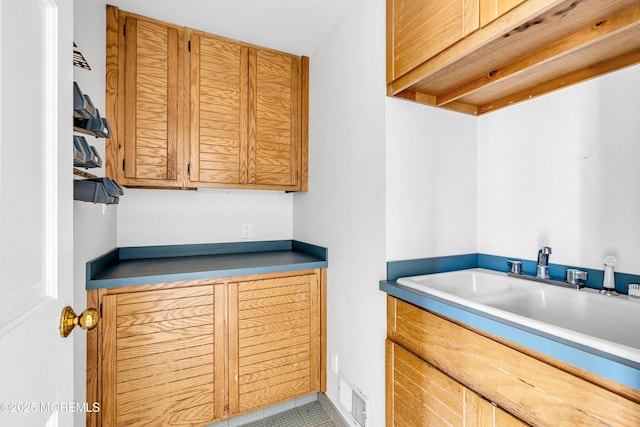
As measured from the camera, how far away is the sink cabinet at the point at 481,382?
67cm

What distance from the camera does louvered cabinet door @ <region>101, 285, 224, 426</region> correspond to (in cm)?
141

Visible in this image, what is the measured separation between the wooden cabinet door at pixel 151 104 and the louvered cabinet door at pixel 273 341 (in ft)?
3.00

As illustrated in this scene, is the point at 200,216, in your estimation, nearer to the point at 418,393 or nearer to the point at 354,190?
the point at 354,190

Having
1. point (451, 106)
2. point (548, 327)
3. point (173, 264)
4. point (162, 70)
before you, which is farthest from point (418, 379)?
point (162, 70)

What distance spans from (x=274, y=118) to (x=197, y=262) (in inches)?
45.6

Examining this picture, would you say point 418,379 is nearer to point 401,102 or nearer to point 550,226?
point 550,226

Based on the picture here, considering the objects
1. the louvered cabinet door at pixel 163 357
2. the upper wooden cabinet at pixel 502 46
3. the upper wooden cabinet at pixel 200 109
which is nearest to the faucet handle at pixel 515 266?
the upper wooden cabinet at pixel 502 46

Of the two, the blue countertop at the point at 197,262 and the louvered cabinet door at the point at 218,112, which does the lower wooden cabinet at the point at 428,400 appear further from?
the louvered cabinet door at the point at 218,112

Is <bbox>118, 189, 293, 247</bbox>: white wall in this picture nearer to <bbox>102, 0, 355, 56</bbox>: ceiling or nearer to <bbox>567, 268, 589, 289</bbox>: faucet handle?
<bbox>102, 0, 355, 56</bbox>: ceiling

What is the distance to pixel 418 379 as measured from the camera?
3.71ft

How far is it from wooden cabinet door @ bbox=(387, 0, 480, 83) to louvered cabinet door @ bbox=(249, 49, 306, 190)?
38.5 inches
